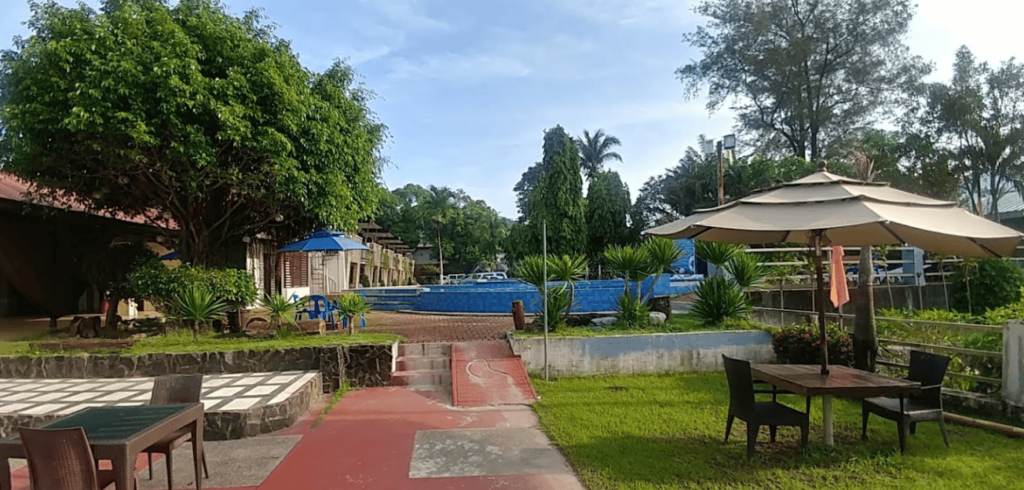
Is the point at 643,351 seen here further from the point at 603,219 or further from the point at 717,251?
the point at 603,219

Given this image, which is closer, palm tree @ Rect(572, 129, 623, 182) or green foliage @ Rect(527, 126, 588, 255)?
green foliage @ Rect(527, 126, 588, 255)

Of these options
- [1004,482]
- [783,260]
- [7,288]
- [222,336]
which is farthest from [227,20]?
[783,260]

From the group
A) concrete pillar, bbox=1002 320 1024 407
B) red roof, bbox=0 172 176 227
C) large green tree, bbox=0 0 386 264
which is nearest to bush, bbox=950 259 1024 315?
concrete pillar, bbox=1002 320 1024 407

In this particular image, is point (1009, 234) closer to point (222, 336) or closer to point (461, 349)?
point (461, 349)

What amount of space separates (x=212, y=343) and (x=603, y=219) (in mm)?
22134

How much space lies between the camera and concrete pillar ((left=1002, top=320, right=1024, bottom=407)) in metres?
5.46

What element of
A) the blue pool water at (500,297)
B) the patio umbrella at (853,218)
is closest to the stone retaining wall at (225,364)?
the patio umbrella at (853,218)

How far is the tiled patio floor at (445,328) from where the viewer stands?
10117 mm

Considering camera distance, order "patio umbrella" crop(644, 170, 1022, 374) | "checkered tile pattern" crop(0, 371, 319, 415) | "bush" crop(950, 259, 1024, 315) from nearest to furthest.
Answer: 1. "patio umbrella" crop(644, 170, 1022, 374)
2. "checkered tile pattern" crop(0, 371, 319, 415)
3. "bush" crop(950, 259, 1024, 315)

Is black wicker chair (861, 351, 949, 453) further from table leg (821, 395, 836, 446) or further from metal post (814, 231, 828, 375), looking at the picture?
metal post (814, 231, 828, 375)

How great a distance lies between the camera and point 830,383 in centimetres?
445

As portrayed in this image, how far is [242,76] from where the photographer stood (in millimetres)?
8133

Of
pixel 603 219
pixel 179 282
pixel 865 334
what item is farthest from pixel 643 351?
pixel 603 219

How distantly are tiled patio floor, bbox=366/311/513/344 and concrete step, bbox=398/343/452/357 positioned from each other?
22.3 inches
